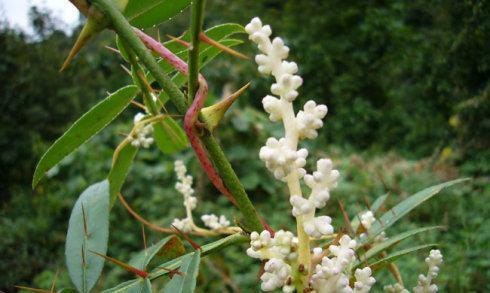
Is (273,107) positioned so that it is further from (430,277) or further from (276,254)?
(430,277)

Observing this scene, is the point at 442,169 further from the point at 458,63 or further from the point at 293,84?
the point at 293,84

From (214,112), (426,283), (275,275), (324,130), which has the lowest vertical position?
(324,130)

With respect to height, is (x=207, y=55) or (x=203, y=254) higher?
(x=207, y=55)

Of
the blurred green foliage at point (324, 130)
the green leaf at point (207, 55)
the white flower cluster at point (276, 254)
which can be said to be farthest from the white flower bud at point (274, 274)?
the blurred green foliage at point (324, 130)

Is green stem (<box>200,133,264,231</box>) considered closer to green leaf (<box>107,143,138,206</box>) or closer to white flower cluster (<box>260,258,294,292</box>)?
white flower cluster (<box>260,258,294,292</box>)

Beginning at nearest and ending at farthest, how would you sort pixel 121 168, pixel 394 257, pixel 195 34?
pixel 195 34, pixel 394 257, pixel 121 168

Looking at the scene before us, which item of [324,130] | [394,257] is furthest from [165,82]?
[324,130]

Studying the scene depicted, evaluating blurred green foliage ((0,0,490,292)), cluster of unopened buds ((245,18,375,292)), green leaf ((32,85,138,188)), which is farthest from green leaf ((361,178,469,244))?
blurred green foliage ((0,0,490,292))
